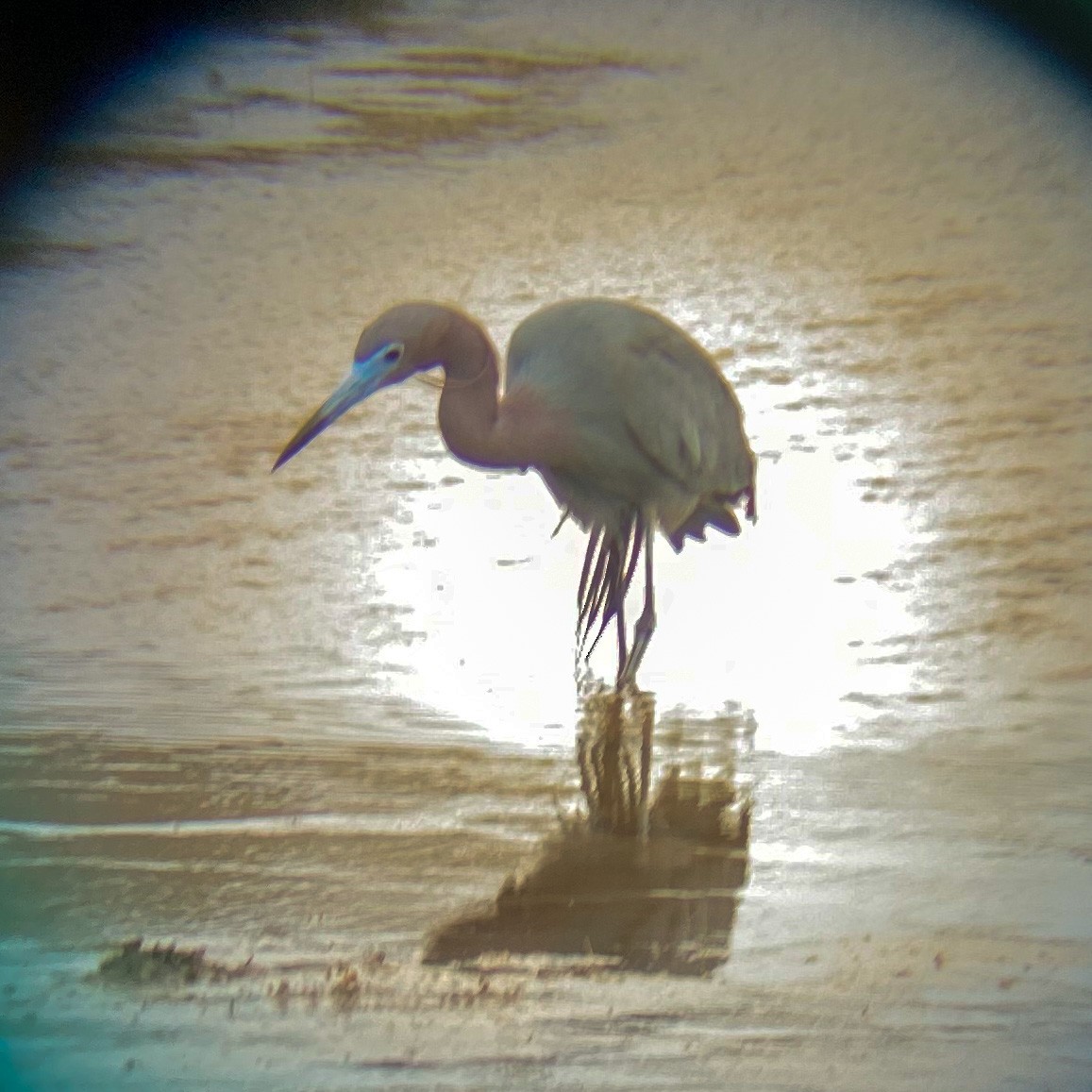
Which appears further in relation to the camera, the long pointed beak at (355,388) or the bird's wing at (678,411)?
the bird's wing at (678,411)

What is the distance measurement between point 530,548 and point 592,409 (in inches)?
23.2

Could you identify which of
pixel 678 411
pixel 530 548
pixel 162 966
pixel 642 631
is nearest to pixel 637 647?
pixel 642 631

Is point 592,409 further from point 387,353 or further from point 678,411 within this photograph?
point 387,353

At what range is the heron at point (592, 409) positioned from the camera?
1.77 meters

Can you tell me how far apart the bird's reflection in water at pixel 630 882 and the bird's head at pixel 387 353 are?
1.73 ft

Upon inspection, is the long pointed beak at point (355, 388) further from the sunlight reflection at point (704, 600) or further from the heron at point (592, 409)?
the sunlight reflection at point (704, 600)

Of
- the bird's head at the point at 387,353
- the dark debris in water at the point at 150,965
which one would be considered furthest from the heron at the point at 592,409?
the dark debris in water at the point at 150,965

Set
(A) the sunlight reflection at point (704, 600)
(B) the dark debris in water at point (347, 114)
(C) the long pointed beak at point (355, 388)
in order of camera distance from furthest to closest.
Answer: (B) the dark debris in water at point (347, 114)
(A) the sunlight reflection at point (704, 600)
(C) the long pointed beak at point (355, 388)

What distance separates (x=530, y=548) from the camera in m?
2.41

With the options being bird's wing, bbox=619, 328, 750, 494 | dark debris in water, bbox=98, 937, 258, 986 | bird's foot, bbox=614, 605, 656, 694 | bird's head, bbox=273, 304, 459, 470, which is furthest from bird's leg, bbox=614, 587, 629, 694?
dark debris in water, bbox=98, 937, 258, 986

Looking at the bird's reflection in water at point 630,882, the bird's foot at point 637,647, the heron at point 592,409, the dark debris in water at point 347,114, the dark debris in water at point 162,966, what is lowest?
the dark debris in water at point 162,966

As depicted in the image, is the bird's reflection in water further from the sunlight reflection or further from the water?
the sunlight reflection

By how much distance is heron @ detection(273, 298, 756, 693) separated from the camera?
5.80 ft

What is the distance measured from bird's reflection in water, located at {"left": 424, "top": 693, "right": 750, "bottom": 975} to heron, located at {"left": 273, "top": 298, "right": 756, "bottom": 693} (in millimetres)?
327
